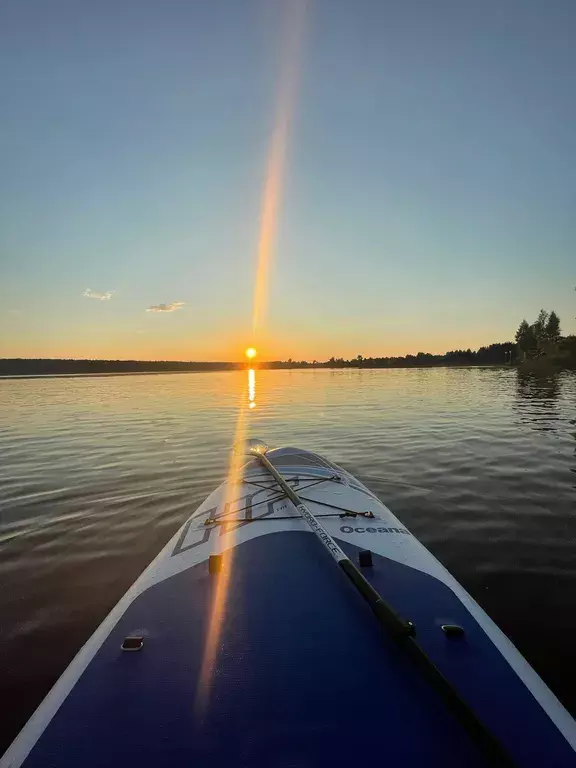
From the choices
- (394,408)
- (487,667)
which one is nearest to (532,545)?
(487,667)

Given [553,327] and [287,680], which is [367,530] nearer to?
[287,680]

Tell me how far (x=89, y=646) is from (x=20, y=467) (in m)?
11.0

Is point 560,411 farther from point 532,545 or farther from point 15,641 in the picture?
point 15,641

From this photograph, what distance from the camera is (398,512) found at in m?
8.40

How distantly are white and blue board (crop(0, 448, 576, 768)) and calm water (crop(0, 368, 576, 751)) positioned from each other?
1414mm

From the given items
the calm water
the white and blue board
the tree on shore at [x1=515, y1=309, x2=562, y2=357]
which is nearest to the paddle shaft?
the white and blue board

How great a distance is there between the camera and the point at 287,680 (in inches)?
114

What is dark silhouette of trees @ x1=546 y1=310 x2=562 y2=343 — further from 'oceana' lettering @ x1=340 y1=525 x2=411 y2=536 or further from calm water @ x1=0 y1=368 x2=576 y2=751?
'oceana' lettering @ x1=340 y1=525 x2=411 y2=536

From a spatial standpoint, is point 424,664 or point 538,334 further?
point 538,334

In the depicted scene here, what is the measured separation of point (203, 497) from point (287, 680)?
7.14 meters

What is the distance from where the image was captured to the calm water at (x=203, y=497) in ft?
15.8

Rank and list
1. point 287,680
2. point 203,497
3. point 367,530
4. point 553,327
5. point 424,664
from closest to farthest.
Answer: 1. point 424,664
2. point 287,680
3. point 367,530
4. point 203,497
5. point 553,327

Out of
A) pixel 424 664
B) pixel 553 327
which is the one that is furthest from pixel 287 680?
pixel 553 327

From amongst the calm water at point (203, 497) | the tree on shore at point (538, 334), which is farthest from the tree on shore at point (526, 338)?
the calm water at point (203, 497)
